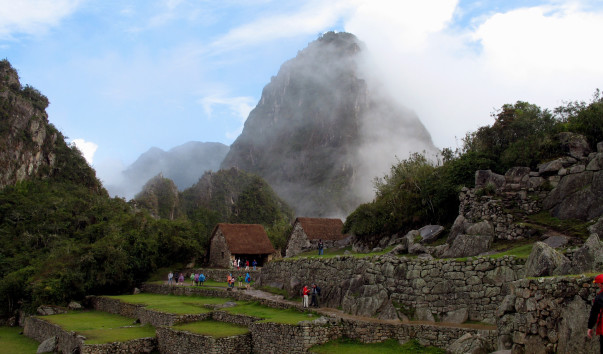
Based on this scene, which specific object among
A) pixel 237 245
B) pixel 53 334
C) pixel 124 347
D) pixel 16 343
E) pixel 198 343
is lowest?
pixel 16 343

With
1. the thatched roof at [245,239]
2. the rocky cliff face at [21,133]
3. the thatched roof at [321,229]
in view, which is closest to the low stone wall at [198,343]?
the thatched roof at [245,239]

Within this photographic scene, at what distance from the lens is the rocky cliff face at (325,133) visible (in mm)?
135587

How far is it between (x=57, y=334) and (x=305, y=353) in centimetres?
1473

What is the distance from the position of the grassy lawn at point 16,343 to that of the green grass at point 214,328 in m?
9.54

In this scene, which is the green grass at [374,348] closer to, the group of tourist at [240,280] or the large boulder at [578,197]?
the large boulder at [578,197]

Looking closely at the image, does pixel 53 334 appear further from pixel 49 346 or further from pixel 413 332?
pixel 413 332

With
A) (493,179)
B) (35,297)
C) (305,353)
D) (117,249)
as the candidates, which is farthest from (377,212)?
(35,297)

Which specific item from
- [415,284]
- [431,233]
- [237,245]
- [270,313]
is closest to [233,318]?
[270,313]

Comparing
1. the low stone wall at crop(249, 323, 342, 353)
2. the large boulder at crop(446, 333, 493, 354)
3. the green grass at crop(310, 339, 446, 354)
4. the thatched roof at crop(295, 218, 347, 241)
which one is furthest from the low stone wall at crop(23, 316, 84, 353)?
the thatched roof at crop(295, 218, 347, 241)

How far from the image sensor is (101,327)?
22719mm

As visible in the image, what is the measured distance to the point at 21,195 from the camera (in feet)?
179

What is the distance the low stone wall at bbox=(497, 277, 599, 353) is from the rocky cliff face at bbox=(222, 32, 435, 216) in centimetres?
11139

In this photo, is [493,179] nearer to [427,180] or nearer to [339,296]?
[427,180]

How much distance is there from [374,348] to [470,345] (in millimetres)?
3291
